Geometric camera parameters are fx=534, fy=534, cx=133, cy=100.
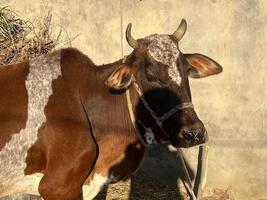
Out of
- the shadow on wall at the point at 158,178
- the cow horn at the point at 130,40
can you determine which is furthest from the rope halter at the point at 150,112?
the shadow on wall at the point at 158,178

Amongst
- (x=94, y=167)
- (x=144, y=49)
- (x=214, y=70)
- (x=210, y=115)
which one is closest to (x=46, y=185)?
(x=94, y=167)

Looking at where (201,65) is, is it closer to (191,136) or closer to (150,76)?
(150,76)

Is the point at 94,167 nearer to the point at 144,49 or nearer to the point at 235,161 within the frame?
the point at 144,49

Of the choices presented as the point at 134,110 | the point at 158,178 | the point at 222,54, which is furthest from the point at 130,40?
the point at 158,178

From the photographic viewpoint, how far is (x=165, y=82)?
4.53 meters

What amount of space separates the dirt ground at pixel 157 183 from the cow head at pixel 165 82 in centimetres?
223

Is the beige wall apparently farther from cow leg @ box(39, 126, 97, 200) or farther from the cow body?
cow leg @ box(39, 126, 97, 200)

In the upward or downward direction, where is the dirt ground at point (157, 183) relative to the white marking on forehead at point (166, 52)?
downward

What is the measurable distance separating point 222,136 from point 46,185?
9.20ft

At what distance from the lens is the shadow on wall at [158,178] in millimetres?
7027

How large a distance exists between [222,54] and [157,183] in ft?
6.60

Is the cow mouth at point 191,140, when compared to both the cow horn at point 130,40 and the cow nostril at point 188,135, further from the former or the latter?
the cow horn at point 130,40

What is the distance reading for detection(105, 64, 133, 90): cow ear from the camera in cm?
462

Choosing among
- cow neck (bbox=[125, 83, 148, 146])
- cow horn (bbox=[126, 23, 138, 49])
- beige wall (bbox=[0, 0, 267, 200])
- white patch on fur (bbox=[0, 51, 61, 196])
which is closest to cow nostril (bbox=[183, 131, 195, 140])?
cow neck (bbox=[125, 83, 148, 146])
